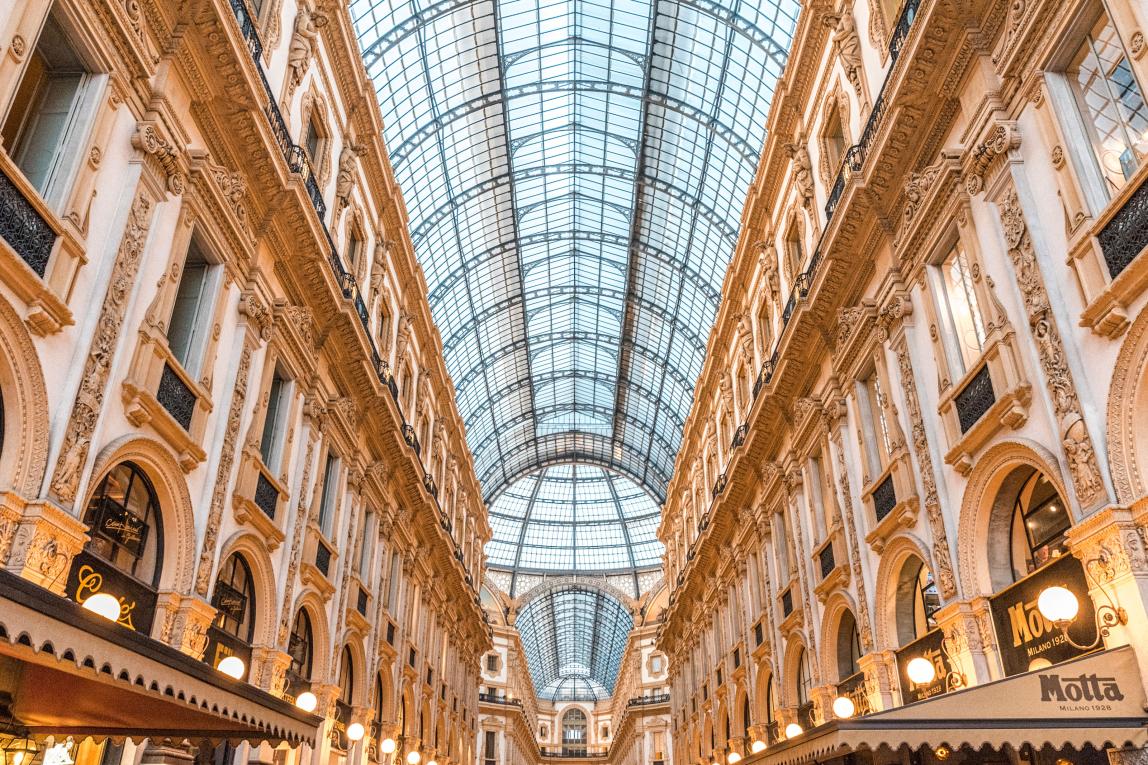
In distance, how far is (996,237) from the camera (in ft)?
37.4

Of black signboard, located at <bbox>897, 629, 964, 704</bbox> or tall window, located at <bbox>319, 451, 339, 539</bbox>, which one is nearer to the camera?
black signboard, located at <bbox>897, 629, 964, 704</bbox>

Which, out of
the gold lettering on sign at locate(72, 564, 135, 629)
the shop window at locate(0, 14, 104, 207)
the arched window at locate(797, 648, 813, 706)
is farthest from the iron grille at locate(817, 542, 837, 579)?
the shop window at locate(0, 14, 104, 207)

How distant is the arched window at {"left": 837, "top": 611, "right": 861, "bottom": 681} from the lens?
1762 cm

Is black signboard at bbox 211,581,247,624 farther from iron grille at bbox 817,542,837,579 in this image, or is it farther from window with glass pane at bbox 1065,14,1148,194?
window with glass pane at bbox 1065,14,1148,194

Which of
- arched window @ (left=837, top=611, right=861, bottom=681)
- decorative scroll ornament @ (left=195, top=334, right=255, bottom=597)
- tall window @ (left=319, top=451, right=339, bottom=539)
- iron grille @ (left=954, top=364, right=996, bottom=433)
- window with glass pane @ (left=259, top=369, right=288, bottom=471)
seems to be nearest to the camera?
iron grille @ (left=954, top=364, right=996, bottom=433)

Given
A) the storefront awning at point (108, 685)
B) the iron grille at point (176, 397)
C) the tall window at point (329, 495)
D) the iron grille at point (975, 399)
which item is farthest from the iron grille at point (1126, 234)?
→ the tall window at point (329, 495)

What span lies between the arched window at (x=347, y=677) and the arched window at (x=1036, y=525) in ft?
49.2

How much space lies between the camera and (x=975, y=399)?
1184 centimetres

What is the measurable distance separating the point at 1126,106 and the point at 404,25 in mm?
22725

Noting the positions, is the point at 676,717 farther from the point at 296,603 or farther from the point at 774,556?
the point at 296,603

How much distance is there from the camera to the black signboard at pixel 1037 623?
9.23 meters

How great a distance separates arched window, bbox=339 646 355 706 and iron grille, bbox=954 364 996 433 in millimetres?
14797

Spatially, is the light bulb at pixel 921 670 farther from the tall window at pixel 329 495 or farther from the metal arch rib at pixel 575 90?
the metal arch rib at pixel 575 90

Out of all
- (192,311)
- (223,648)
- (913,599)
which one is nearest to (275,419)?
(192,311)
